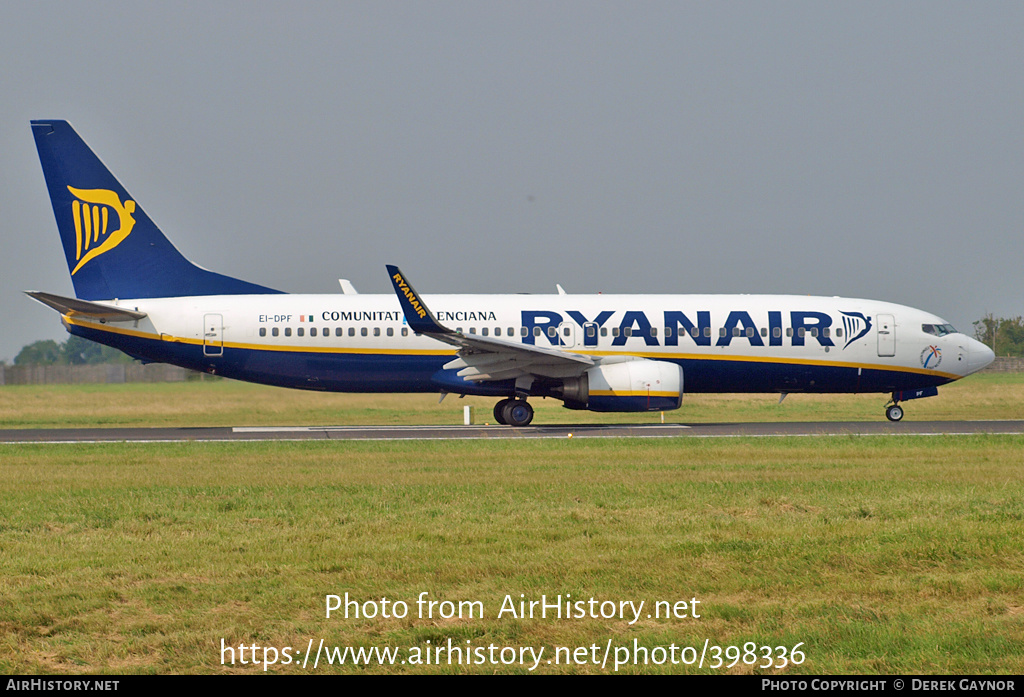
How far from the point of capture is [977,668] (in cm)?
599

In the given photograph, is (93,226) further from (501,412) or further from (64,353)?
(64,353)

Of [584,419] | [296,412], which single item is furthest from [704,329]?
[296,412]

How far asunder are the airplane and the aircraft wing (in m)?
0.07

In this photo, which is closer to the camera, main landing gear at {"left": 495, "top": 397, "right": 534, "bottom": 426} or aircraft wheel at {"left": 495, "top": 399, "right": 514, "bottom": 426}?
main landing gear at {"left": 495, "top": 397, "right": 534, "bottom": 426}

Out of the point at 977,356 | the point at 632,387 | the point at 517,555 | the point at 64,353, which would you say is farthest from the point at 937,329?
the point at 64,353

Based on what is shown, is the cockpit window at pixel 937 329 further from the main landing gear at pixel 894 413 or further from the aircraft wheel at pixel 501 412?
the aircraft wheel at pixel 501 412

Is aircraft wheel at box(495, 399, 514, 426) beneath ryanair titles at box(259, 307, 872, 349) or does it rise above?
beneath

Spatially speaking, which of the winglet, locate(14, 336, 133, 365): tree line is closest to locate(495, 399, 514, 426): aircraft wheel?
the winglet

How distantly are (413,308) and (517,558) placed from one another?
16491 mm

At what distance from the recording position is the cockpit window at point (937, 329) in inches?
1125

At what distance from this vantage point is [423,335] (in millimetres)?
26375

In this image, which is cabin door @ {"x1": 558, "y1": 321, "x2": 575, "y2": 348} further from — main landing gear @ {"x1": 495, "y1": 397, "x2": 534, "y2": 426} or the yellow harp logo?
the yellow harp logo

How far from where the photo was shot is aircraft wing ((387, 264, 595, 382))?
24734mm

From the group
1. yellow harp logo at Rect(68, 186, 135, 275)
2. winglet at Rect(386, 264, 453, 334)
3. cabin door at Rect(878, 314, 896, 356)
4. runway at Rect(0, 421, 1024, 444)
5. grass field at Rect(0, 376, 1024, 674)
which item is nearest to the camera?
grass field at Rect(0, 376, 1024, 674)
